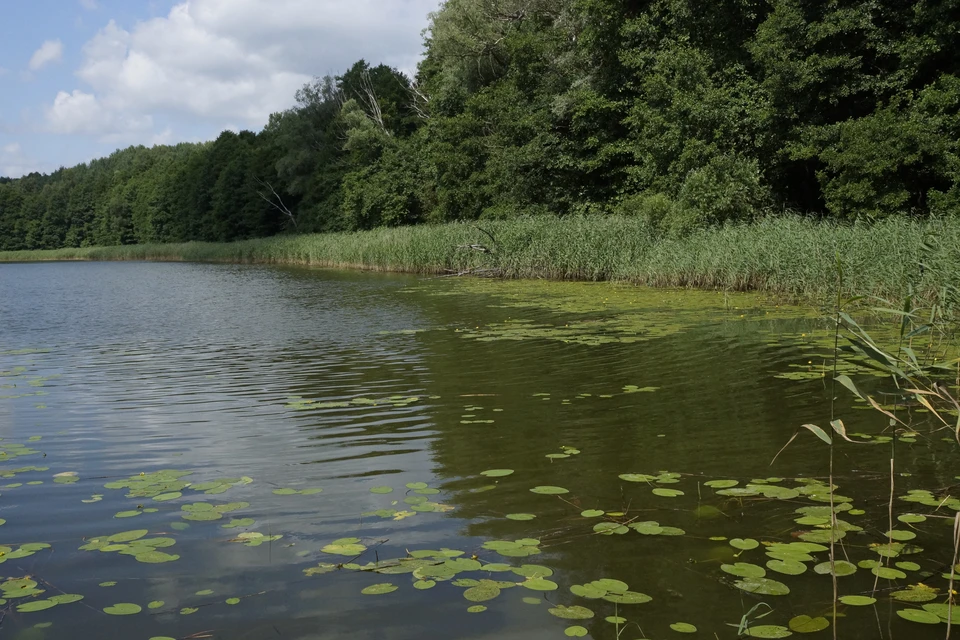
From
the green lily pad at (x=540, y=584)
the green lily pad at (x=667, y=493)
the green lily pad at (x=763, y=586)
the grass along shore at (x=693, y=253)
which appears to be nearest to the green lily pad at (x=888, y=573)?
the green lily pad at (x=763, y=586)

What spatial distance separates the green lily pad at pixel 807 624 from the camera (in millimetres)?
2922

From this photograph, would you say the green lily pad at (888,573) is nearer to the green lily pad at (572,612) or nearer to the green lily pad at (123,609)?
the green lily pad at (572,612)

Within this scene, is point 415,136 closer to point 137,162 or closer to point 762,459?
point 762,459

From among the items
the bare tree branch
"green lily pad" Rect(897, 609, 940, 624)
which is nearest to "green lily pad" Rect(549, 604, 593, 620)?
"green lily pad" Rect(897, 609, 940, 624)

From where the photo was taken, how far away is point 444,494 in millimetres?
4652

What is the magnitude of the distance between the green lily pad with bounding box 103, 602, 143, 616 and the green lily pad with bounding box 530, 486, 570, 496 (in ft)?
7.31

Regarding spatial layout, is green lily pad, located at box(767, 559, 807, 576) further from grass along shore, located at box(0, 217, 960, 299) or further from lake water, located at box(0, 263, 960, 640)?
grass along shore, located at box(0, 217, 960, 299)

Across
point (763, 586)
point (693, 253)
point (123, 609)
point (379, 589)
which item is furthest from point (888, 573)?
point (693, 253)

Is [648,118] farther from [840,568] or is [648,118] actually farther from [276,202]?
[276,202]

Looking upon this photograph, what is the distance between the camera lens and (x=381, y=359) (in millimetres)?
9945

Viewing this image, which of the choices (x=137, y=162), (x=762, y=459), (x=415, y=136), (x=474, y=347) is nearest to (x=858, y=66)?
(x=474, y=347)

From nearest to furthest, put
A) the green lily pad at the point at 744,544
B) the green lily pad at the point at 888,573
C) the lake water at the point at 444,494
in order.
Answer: the lake water at the point at 444,494, the green lily pad at the point at 888,573, the green lily pad at the point at 744,544

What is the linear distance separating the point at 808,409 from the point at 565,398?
208 cm

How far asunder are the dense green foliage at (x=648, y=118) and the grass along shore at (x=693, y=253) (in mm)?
1084
